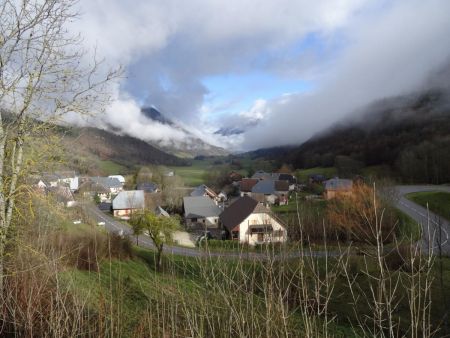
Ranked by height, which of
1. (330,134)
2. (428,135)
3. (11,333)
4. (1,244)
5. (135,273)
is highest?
(330,134)

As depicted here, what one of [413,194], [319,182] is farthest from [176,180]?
[413,194]

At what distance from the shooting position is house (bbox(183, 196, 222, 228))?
148 feet

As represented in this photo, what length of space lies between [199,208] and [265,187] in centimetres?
2002

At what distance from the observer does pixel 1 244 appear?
5.18 meters

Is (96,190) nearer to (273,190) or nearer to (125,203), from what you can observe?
(125,203)

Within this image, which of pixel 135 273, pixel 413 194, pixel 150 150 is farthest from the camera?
pixel 150 150

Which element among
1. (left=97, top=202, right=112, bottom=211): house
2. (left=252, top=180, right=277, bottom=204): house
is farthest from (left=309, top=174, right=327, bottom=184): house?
(left=97, top=202, right=112, bottom=211): house

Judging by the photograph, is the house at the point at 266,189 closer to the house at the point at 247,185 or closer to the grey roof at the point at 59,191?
the house at the point at 247,185

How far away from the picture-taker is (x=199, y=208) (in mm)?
46906

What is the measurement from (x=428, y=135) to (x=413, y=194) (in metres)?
45.0

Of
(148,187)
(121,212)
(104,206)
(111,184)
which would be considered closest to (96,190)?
(104,206)

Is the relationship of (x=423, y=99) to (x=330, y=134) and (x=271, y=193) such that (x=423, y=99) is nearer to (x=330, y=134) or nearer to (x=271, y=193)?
(x=330, y=134)

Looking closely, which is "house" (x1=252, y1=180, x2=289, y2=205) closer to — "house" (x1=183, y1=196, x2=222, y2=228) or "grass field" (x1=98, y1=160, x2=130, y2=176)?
"house" (x1=183, y1=196, x2=222, y2=228)

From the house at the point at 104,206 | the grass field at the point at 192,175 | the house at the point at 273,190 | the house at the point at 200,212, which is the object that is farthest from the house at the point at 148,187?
the house at the point at 273,190
